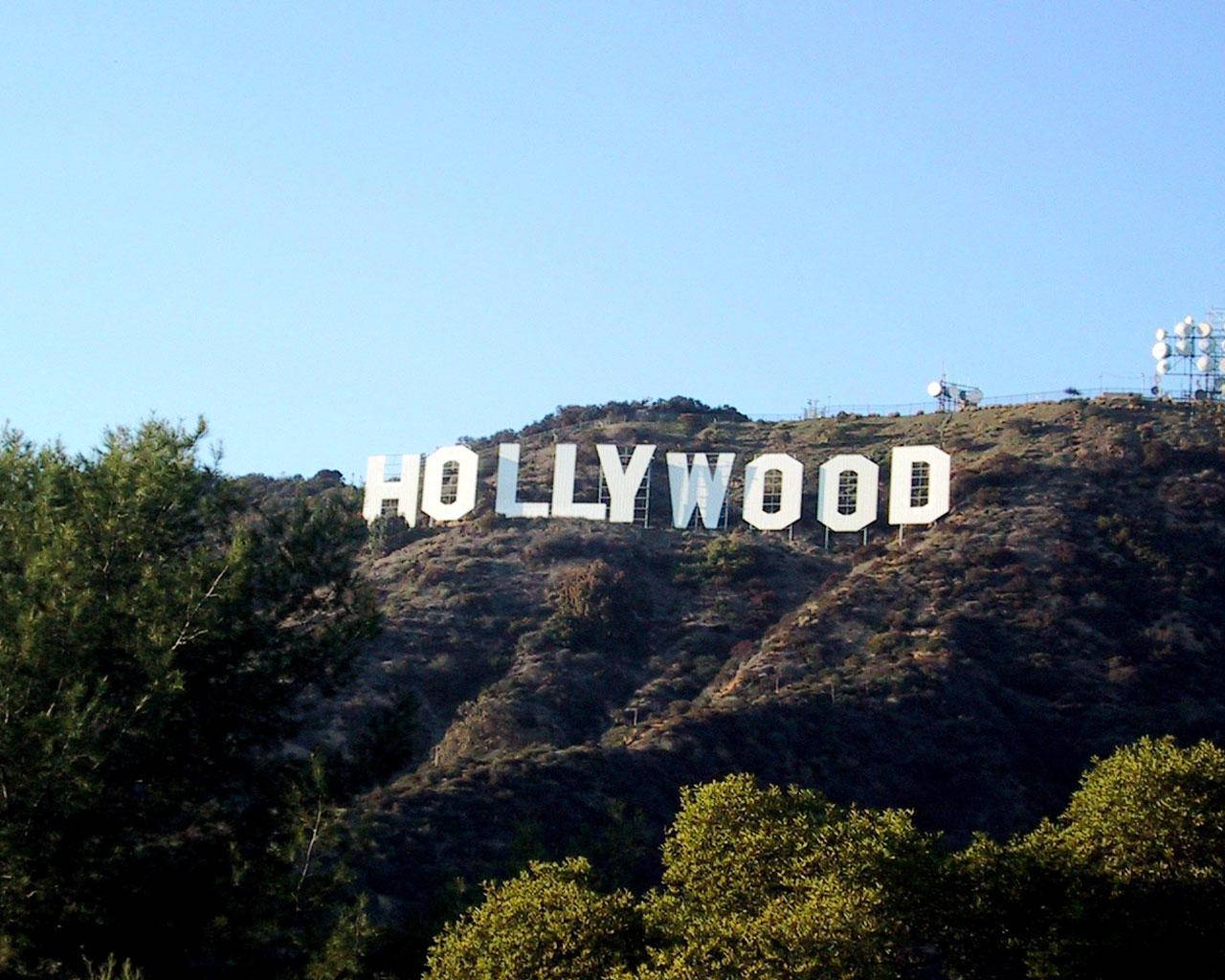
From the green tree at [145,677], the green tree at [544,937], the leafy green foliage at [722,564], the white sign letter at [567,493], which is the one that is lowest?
the green tree at [544,937]

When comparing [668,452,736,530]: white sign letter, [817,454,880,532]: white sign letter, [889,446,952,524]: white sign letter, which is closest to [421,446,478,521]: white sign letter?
[668,452,736,530]: white sign letter

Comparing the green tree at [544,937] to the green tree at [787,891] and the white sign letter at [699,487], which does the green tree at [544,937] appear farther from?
the white sign letter at [699,487]

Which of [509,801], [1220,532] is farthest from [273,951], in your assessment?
[1220,532]

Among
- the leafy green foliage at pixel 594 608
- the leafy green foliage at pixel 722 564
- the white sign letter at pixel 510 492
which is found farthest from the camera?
the white sign letter at pixel 510 492

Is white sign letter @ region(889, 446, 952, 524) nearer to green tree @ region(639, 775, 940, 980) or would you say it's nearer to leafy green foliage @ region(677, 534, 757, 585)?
leafy green foliage @ region(677, 534, 757, 585)

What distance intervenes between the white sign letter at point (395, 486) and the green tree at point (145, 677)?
144 ft

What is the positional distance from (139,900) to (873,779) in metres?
32.8

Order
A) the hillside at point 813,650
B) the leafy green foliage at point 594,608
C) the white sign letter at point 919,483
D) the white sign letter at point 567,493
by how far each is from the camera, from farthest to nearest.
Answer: the white sign letter at point 567,493, the leafy green foliage at point 594,608, the white sign letter at point 919,483, the hillside at point 813,650

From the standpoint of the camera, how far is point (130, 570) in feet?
108

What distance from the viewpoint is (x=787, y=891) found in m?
30.1

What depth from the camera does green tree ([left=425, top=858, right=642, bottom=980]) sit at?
28.7m

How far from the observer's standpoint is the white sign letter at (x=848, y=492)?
2923 inches

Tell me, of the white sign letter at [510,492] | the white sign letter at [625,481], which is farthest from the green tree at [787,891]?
the white sign letter at [510,492]

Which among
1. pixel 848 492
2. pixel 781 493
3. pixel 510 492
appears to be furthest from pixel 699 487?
pixel 510 492
